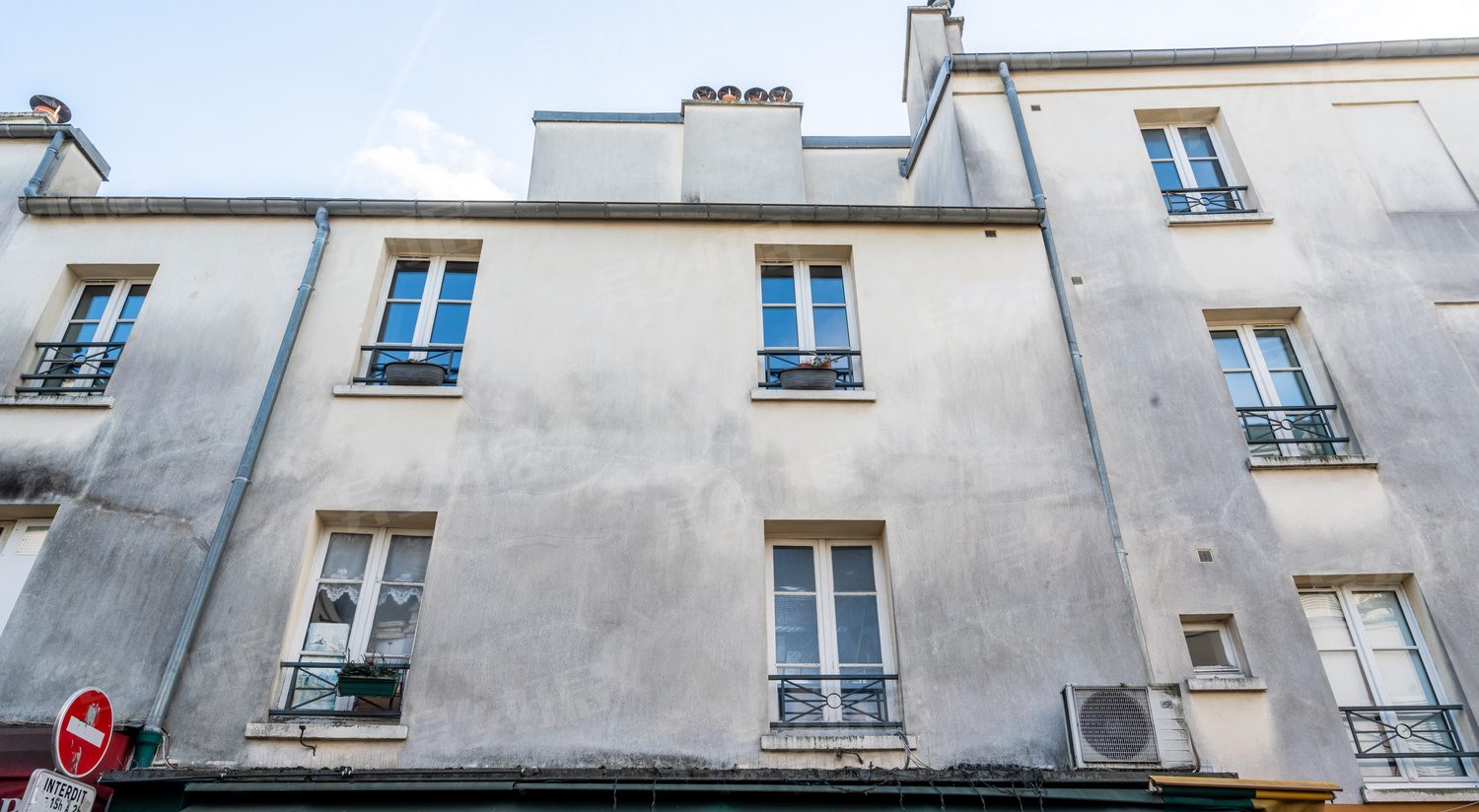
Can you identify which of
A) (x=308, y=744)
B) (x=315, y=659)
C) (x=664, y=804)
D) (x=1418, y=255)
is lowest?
(x=664, y=804)

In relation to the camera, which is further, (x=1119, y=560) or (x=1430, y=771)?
(x=1119, y=560)

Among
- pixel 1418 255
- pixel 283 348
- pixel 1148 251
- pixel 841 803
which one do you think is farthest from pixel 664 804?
pixel 1418 255

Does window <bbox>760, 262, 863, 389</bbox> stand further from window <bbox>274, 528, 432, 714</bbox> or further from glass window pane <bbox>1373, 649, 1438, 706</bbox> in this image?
glass window pane <bbox>1373, 649, 1438, 706</bbox>

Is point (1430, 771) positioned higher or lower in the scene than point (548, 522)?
lower

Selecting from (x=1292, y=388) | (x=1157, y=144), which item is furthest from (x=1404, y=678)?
(x=1157, y=144)

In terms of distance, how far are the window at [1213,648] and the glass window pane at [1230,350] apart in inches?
90.9

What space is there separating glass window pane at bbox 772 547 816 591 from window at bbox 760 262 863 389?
1.37 meters

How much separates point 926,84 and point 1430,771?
787cm

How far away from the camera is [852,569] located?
644cm

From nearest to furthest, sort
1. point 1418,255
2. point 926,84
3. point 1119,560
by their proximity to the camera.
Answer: point 1119,560 → point 1418,255 → point 926,84

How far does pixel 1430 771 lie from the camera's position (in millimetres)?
5703

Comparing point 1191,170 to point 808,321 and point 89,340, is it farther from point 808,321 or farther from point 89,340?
point 89,340

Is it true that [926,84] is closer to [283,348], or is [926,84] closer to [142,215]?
[283,348]

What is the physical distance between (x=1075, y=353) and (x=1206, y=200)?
8.45 ft
